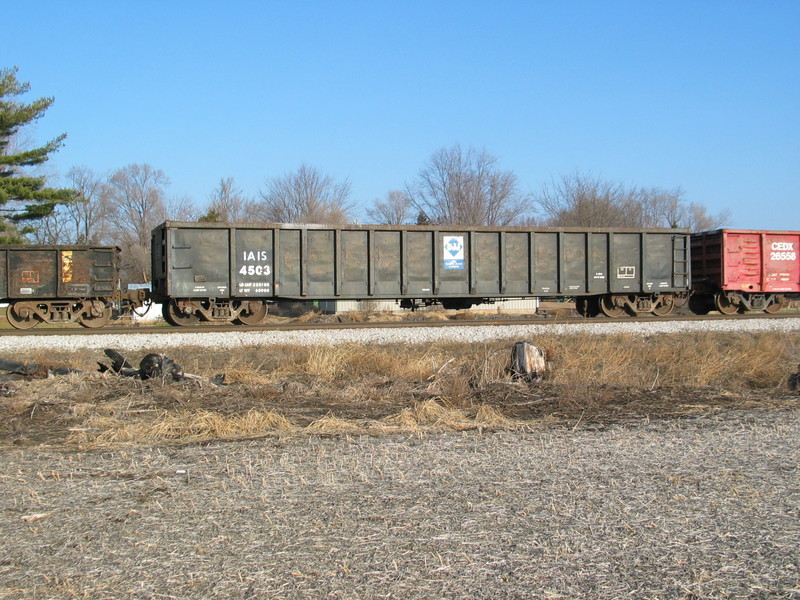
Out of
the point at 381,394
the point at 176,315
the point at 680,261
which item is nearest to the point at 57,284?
the point at 176,315

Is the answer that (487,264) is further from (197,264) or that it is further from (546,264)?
(197,264)

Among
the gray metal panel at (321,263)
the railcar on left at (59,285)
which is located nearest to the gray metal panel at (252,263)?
the gray metal panel at (321,263)

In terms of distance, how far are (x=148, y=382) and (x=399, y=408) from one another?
3308 mm

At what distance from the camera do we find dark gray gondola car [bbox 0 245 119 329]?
17859mm

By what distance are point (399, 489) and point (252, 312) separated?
48.0 ft

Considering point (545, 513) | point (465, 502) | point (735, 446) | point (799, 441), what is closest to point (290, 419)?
point (465, 502)

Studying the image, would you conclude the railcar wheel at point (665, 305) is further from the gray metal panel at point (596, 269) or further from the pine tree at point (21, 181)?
the pine tree at point (21, 181)

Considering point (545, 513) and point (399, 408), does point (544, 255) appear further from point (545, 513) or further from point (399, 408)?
point (545, 513)

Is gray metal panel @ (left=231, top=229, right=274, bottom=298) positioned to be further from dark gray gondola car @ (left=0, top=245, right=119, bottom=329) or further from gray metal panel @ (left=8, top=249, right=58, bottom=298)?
gray metal panel @ (left=8, top=249, right=58, bottom=298)

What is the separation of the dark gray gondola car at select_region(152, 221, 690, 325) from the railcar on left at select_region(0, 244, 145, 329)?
1.39 metres

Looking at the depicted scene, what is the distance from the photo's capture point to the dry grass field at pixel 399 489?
308cm

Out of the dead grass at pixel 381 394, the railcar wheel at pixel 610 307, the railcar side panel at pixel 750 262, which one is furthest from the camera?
the railcar side panel at pixel 750 262

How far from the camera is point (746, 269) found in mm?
21672

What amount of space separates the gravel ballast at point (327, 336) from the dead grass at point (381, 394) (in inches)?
62.3
